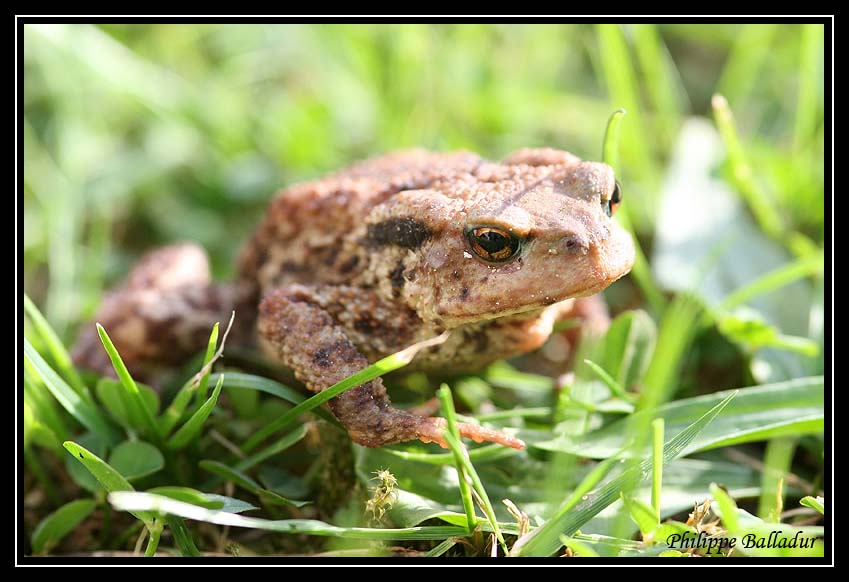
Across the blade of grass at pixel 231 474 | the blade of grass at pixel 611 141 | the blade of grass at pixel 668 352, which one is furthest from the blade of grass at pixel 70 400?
the blade of grass at pixel 611 141

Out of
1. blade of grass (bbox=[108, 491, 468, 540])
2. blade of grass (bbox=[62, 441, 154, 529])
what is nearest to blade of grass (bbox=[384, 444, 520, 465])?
blade of grass (bbox=[108, 491, 468, 540])

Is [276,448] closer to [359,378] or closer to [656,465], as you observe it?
[359,378]

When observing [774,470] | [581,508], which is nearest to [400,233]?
[581,508]

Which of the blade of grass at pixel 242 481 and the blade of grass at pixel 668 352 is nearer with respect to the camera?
the blade of grass at pixel 668 352

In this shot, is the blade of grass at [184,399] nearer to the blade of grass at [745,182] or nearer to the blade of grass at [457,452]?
the blade of grass at [457,452]
